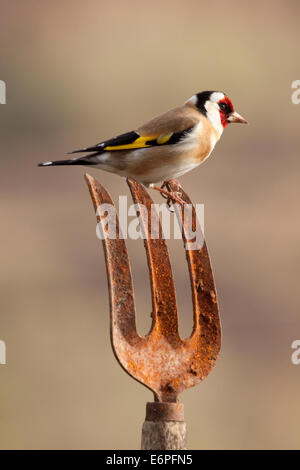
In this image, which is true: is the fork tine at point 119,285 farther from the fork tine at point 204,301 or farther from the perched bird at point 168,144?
the perched bird at point 168,144

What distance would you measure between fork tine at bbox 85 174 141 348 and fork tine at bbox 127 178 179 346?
0.47 ft

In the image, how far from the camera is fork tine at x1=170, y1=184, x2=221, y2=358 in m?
2.97

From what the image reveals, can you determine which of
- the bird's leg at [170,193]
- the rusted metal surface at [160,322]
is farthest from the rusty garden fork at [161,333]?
the bird's leg at [170,193]

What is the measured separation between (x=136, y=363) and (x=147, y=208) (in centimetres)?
57

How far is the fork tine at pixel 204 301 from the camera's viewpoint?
297 cm

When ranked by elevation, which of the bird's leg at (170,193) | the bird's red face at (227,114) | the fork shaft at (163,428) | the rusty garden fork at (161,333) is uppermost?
the bird's red face at (227,114)

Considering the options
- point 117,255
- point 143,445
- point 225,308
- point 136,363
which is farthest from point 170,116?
point 225,308

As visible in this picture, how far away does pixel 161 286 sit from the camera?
296 centimetres

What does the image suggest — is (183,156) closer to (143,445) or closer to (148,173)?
(148,173)

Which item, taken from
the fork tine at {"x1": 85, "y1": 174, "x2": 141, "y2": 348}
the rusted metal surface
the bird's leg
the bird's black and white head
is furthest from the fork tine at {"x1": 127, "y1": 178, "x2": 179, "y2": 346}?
the bird's black and white head

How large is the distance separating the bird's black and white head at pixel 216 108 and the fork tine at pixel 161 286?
0.82 metres

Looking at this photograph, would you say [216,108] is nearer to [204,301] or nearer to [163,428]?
[204,301]

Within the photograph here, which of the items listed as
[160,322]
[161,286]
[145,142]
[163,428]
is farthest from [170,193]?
[163,428]

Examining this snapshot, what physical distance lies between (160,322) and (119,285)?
250 millimetres
